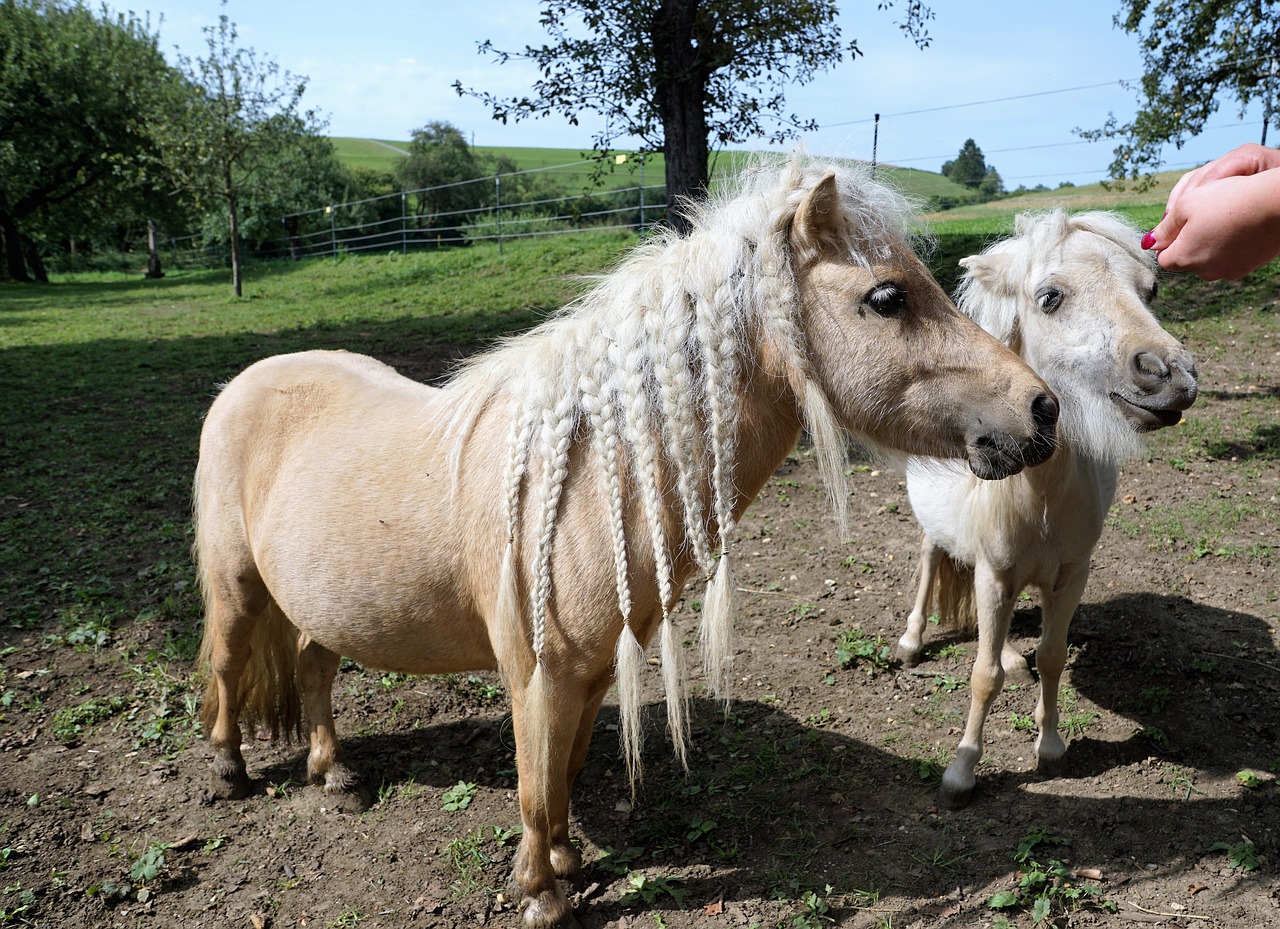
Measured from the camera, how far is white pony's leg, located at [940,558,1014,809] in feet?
10.2

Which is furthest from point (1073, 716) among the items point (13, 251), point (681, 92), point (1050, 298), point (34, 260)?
point (34, 260)

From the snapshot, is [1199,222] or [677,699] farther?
[677,699]

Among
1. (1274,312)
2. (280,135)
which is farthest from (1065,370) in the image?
(280,135)

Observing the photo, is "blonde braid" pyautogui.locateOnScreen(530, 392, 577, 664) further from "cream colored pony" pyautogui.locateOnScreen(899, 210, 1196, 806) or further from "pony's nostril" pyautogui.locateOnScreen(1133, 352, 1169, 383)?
"pony's nostril" pyautogui.locateOnScreen(1133, 352, 1169, 383)

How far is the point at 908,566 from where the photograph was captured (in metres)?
5.09

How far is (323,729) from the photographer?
327cm

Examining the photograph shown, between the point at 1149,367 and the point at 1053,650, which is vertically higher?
the point at 1149,367

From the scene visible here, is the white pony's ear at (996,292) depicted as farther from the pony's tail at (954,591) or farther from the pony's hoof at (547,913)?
the pony's hoof at (547,913)

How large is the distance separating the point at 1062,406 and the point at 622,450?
64.6 inches

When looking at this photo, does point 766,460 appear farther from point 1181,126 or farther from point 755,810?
point 1181,126

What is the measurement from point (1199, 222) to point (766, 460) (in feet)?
4.19

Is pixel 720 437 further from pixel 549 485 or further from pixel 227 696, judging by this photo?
pixel 227 696

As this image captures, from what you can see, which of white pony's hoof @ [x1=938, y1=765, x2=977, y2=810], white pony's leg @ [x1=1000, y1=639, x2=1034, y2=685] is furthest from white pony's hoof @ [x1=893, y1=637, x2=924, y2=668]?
white pony's hoof @ [x1=938, y1=765, x2=977, y2=810]

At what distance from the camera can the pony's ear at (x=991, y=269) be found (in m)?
3.04
